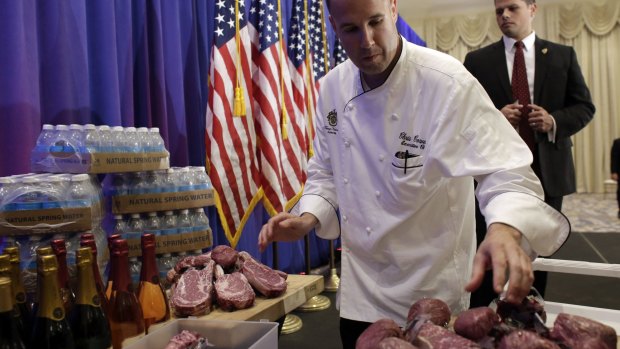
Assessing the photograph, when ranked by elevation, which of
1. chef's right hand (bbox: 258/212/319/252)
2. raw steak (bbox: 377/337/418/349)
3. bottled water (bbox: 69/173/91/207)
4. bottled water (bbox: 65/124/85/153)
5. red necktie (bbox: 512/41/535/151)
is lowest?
raw steak (bbox: 377/337/418/349)

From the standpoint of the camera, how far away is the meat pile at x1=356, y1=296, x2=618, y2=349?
31.4 inches

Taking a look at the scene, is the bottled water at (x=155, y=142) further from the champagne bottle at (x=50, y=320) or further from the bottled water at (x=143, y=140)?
the champagne bottle at (x=50, y=320)

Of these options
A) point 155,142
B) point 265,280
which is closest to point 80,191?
point 155,142

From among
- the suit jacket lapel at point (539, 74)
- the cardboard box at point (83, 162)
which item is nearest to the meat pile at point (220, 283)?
the cardboard box at point (83, 162)

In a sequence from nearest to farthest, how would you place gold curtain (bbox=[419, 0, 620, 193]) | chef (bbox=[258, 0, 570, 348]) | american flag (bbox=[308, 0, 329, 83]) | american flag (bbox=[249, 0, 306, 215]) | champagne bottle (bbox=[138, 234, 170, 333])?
chef (bbox=[258, 0, 570, 348]) → champagne bottle (bbox=[138, 234, 170, 333]) → american flag (bbox=[249, 0, 306, 215]) → american flag (bbox=[308, 0, 329, 83]) → gold curtain (bbox=[419, 0, 620, 193])

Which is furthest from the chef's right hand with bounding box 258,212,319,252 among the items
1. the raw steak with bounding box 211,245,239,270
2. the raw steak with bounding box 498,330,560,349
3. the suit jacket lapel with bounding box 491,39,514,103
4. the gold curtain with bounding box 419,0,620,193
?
the gold curtain with bounding box 419,0,620,193

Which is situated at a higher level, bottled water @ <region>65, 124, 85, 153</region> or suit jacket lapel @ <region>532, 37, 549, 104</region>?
suit jacket lapel @ <region>532, 37, 549, 104</region>

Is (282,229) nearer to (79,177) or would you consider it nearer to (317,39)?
(79,177)

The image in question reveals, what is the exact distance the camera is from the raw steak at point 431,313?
3.18 ft

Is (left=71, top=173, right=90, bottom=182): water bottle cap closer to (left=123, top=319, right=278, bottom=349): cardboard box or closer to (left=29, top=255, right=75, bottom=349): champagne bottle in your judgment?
(left=29, top=255, right=75, bottom=349): champagne bottle

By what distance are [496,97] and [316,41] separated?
2.17 meters

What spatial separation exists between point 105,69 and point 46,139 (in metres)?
0.70

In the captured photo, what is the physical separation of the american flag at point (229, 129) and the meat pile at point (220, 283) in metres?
1.27

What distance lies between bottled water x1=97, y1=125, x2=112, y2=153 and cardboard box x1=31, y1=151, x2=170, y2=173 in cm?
3
